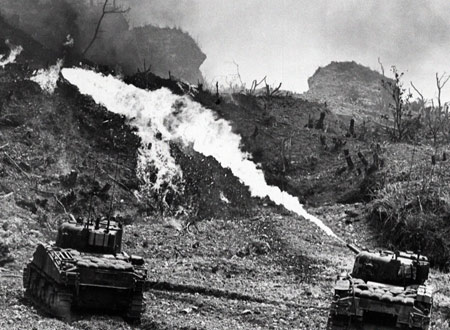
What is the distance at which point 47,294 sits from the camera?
76.0ft

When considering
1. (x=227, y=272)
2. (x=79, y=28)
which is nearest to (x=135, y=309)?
(x=227, y=272)

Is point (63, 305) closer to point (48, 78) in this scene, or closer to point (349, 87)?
point (48, 78)

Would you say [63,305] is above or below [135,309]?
below

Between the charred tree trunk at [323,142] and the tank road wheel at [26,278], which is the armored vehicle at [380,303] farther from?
the charred tree trunk at [323,142]

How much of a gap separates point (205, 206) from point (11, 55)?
1503cm

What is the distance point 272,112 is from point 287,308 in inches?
1489

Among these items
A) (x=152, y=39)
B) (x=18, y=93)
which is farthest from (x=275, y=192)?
(x=152, y=39)

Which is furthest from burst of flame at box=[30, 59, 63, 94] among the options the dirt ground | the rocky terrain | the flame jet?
the dirt ground

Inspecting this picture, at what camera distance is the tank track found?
859 inches

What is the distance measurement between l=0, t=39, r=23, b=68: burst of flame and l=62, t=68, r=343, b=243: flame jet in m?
2.91

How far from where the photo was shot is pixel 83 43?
177 ft

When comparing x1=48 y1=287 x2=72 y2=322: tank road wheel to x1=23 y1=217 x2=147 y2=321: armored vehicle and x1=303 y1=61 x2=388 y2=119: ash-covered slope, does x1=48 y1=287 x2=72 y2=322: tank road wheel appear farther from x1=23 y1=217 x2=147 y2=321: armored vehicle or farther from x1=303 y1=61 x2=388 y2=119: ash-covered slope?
x1=303 y1=61 x2=388 y2=119: ash-covered slope

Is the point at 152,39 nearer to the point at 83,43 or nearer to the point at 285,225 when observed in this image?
the point at 83,43

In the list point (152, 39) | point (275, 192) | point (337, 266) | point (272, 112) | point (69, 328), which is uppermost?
point (152, 39)
